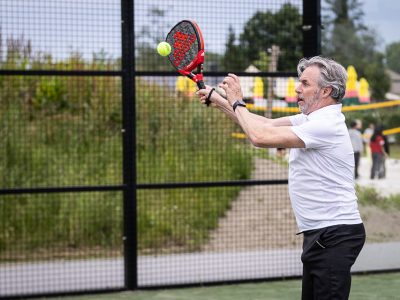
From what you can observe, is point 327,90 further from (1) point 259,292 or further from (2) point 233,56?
(2) point 233,56

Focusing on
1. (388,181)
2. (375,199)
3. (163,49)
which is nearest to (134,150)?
(163,49)

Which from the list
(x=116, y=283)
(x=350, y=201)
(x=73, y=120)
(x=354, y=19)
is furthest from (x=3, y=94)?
(x=350, y=201)

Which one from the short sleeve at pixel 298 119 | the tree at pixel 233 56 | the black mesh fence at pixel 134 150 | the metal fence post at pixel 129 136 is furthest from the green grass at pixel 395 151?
the short sleeve at pixel 298 119

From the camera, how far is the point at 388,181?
26.6ft

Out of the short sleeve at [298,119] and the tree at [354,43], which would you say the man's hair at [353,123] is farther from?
the short sleeve at [298,119]

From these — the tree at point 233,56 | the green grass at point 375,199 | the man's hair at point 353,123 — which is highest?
the tree at point 233,56

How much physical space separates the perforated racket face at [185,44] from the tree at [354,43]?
3739 millimetres

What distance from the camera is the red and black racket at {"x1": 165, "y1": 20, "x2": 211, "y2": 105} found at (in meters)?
4.29

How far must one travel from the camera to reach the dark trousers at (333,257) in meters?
3.68

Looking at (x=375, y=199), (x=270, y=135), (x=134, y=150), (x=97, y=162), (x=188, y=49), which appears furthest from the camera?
(x=97, y=162)

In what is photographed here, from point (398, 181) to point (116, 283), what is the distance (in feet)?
10.1

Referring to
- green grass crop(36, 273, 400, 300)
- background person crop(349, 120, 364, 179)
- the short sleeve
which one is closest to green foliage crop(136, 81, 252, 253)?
background person crop(349, 120, 364, 179)

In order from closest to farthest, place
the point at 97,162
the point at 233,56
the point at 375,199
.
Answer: the point at 233,56
the point at 375,199
the point at 97,162

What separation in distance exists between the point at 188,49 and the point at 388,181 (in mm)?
4319
